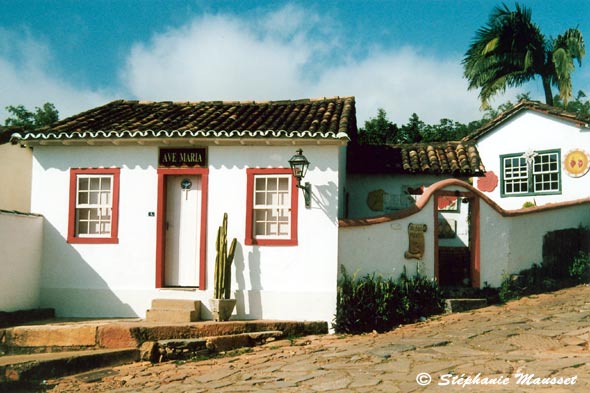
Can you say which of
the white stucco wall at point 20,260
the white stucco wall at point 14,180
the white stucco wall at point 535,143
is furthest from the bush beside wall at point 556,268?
the white stucco wall at point 14,180

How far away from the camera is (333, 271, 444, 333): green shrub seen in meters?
9.79

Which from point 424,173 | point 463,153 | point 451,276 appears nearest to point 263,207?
point 451,276

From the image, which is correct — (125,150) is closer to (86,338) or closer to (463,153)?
(86,338)

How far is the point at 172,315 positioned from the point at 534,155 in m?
14.0

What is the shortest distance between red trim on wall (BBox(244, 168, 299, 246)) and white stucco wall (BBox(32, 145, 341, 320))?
89 millimetres

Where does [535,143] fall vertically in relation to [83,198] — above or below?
above

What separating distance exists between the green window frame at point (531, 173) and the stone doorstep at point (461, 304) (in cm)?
907

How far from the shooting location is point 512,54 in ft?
71.4

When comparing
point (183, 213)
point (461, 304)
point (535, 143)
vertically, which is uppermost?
point (535, 143)

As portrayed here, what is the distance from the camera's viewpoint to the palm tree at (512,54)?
21594 millimetres

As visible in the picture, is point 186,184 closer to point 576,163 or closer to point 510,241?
point 510,241

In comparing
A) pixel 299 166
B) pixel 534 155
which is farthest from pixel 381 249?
pixel 534 155

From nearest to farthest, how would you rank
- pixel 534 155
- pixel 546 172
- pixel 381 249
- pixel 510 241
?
pixel 381 249
pixel 510 241
pixel 546 172
pixel 534 155

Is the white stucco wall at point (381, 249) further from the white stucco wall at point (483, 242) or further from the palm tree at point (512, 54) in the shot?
the palm tree at point (512, 54)
